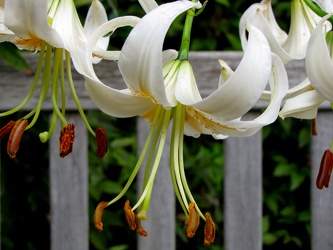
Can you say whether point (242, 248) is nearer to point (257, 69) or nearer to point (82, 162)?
point (82, 162)

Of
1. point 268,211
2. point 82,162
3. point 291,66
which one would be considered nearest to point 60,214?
point 82,162

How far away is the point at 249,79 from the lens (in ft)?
1.59

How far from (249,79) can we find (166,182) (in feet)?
2.76

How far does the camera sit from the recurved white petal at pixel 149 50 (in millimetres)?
463

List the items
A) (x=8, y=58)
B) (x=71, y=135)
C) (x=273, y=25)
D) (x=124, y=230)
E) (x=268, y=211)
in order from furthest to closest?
(x=268, y=211), (x=124, y=230), (x=8, y=58), (x=273, y=25), (x=71, y=135)

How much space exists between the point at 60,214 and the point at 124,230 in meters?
0.36

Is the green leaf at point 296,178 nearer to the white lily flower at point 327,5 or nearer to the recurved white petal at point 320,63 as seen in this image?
the white lily flower at point 327,5

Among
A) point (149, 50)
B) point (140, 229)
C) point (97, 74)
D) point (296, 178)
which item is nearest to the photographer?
point (149, 50)

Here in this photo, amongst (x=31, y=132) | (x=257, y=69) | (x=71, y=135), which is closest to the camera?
(x=257, y=69)

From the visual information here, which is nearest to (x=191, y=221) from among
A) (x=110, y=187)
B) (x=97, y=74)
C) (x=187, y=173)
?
(x=97, y=74)

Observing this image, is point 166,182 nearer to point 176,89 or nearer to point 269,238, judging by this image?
point 269,238

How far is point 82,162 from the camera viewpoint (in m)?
1.31

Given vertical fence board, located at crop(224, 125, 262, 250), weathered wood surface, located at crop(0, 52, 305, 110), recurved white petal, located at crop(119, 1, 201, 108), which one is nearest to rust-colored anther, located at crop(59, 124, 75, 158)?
recurved white petal, located at crop(119, 1, 201, 108)

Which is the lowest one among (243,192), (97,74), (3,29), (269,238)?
(269,238)
